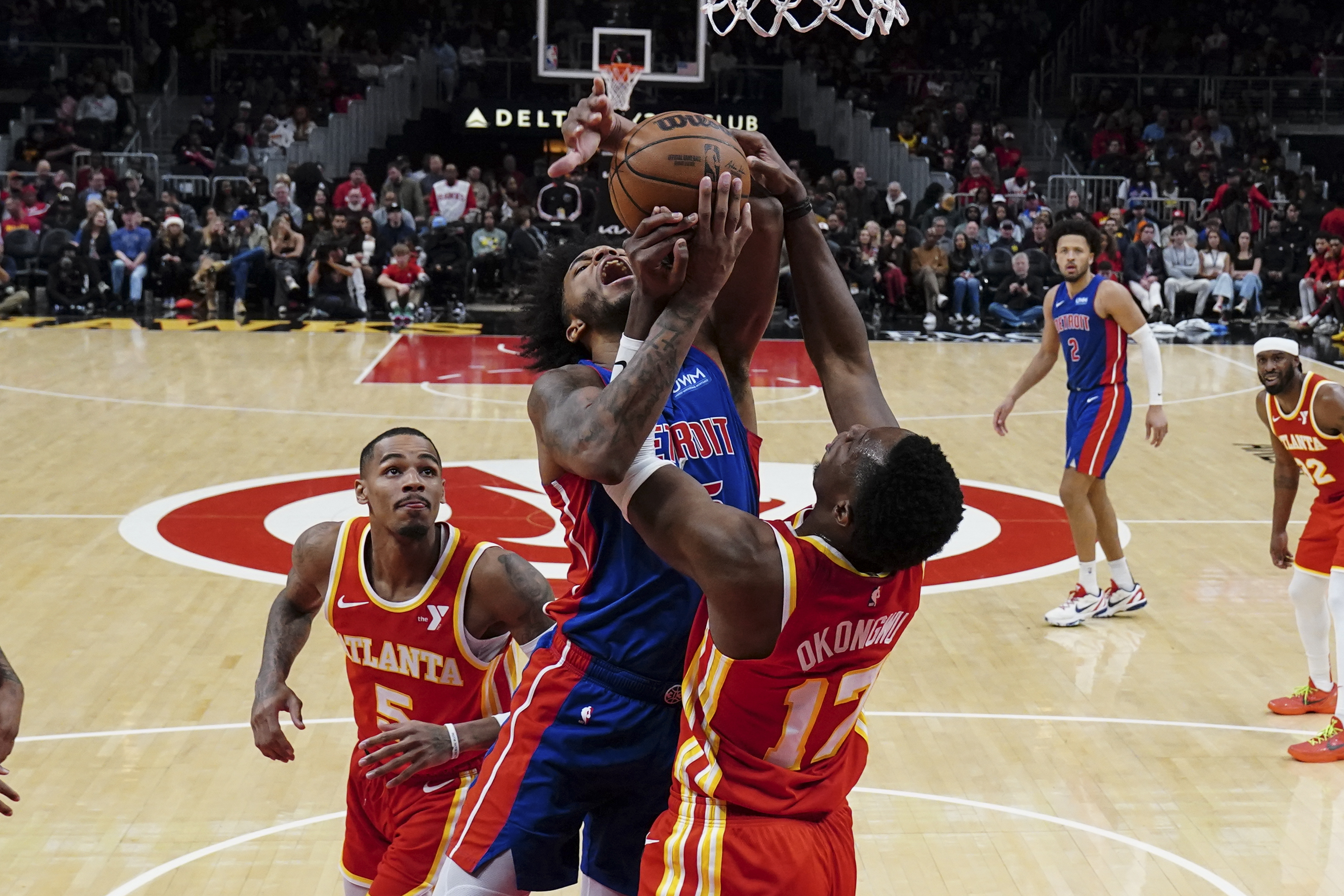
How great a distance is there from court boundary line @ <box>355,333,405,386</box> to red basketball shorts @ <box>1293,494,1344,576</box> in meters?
10.1

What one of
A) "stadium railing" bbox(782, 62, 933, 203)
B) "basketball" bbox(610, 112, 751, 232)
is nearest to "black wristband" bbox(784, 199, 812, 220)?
"basketball" bbox(610, 112, 751, 232)

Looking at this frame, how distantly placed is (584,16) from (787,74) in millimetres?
6003

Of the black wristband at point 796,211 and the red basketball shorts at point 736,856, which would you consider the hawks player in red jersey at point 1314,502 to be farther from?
the red basketball shorts at point 736,856

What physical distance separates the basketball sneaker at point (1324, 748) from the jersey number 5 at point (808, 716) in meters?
3.65

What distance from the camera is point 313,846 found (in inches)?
199

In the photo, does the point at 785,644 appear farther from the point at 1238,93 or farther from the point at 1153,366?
the point at 1238,93

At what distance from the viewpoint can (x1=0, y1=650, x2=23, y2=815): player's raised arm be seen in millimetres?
3611

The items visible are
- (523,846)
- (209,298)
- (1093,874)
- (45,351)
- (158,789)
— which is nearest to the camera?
(523,846)

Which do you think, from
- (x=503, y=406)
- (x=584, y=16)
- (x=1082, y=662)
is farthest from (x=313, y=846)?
(x=584, y=16)

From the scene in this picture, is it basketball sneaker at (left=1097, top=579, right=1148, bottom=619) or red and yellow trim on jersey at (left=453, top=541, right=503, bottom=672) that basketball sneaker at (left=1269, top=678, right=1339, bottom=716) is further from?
red and yellow trim on jersey at (left=453, top=541, right=503, bottom=672)

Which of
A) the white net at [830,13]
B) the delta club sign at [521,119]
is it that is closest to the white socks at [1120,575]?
the white net at [830,13]

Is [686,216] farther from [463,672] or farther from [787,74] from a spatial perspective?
[787,74]

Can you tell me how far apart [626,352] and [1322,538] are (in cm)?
442

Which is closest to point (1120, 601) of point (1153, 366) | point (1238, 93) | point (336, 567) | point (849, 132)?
point (1153, 366)
